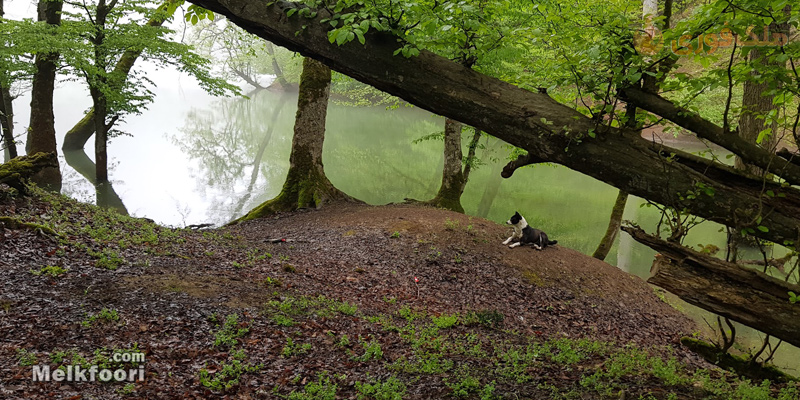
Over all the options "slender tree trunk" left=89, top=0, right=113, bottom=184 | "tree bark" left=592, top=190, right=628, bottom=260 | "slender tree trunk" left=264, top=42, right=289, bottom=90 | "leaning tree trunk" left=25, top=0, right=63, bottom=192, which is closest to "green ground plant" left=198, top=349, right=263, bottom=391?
"tree bark" left=592, top=190, right=628, bottom=260

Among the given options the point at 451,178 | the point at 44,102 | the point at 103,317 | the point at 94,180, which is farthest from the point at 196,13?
the point at 94,180

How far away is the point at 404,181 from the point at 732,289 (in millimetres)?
18838

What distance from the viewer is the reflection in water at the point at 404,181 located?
51.1ft

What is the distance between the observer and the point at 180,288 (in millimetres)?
5047

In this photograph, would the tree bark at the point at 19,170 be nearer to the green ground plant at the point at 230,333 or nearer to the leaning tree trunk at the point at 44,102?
the green ground plant at the point at 230,333

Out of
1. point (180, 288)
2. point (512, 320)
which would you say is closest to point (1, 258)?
point (180, 288)

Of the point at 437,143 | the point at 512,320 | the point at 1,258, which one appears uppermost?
the point at 437,143

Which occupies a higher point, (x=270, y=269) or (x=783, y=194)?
(x=783, y=194)

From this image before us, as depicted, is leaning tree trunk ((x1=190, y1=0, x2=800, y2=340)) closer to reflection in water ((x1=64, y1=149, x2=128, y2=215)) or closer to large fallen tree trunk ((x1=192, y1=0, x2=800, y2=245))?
large fallen tree trunk ((x1=192, y1=0, x2=800, y2=245))

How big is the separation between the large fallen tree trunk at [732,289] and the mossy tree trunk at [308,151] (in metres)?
9.53

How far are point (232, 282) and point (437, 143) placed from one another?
2711 cm

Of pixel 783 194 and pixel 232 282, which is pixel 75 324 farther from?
pixel 783 194

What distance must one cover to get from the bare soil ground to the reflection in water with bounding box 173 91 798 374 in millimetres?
3427

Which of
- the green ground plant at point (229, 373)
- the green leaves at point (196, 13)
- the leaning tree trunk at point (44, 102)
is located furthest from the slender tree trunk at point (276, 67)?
the green ground plant at point (229, 373)
